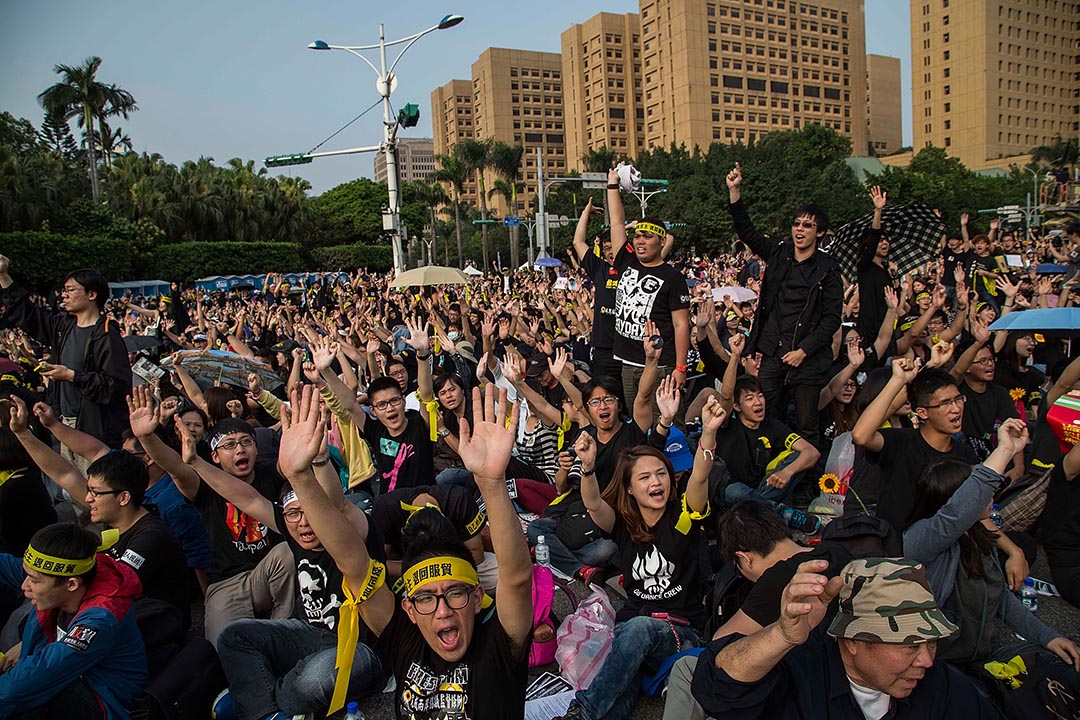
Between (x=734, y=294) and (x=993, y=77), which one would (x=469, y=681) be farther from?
(x=993, y=77)

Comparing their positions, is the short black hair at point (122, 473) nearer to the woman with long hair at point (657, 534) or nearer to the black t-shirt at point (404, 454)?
the black t-shirt at point (404, 454)

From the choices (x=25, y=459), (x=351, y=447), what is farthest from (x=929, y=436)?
(x=25, y=459)

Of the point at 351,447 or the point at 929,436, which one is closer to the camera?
the point at 929,436

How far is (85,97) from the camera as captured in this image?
46.7 metres

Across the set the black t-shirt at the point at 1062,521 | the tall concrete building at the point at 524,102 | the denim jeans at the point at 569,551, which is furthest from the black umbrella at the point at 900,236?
the tall concrete building at the point at 524,102

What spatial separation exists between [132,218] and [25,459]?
42.1 m

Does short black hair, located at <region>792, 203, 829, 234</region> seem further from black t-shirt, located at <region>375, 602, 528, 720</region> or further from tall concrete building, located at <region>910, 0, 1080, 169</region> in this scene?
tall concrete building, located at <region>910, 0, 1080, 169</region>

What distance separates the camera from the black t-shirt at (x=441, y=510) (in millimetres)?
4043

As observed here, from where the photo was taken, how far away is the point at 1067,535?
3.63m

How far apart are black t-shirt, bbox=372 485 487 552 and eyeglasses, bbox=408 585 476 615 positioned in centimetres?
142

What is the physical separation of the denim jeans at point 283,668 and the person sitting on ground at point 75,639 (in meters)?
0.48

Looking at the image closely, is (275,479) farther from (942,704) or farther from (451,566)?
(942,704)

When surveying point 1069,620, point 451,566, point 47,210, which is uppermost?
point 47,210

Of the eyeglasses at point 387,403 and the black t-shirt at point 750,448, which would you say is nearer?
the eyeglasses at point 387,403
